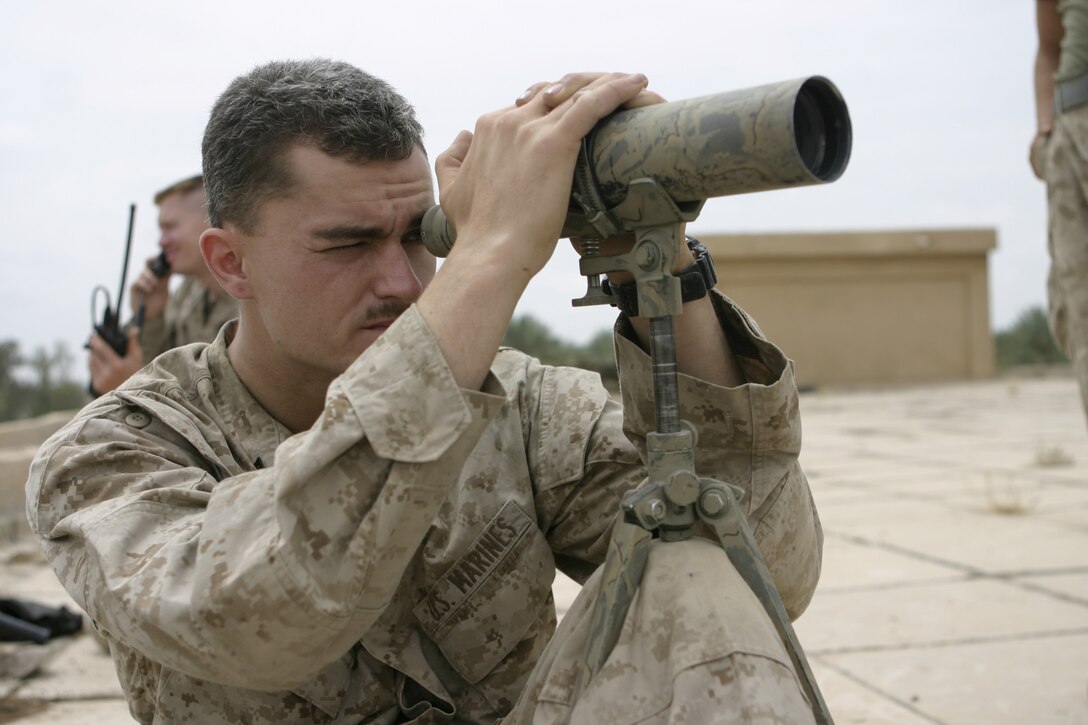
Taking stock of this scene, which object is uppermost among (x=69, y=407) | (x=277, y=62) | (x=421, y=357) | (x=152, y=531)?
(x=277, y=62)

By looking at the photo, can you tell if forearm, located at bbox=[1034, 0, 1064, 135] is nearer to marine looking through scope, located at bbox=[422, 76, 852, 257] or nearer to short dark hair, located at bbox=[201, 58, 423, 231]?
short dark hair, located at bbox=[201, 58, 423, 231]

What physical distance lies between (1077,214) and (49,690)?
11.2ft

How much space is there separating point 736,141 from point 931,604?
2.80 m

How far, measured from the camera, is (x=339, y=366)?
6.09ft

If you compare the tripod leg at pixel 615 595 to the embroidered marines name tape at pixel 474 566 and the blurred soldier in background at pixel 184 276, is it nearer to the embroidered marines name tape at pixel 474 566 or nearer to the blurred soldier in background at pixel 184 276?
the embroidered marines name tape at pixel 474 566

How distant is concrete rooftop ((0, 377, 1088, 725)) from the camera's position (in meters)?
2.86

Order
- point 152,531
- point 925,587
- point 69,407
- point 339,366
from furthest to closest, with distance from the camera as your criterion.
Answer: point 69,407 → point 925,587 → point 339,366 → point 152,531

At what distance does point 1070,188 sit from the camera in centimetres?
346

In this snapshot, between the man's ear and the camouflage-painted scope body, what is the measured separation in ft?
2.58

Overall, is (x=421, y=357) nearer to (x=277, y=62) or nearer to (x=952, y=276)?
(x=277, y=62)

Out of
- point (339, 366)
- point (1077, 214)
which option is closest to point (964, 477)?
point (1077, 214)

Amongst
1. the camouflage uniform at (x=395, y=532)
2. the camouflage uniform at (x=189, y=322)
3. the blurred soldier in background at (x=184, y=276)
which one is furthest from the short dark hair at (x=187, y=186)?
the camouflage uniform at (x=395, y=532)

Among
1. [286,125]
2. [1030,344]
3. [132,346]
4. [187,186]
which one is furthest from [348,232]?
[1030,344]

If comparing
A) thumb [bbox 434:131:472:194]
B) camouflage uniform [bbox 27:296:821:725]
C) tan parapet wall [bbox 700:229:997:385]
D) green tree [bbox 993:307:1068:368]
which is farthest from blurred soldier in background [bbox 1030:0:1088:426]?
green tree [bbox 993:307:1068:368]
